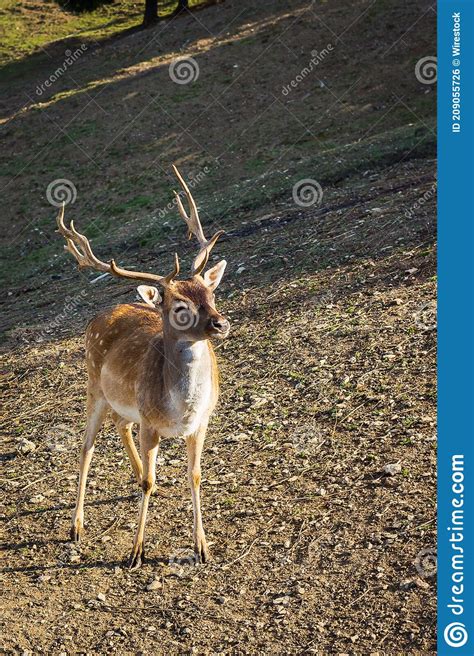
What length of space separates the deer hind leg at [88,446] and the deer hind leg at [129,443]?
162mm

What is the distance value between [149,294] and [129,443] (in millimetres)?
1681

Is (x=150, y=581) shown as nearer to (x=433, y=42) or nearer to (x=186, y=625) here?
(x=186, y=625)

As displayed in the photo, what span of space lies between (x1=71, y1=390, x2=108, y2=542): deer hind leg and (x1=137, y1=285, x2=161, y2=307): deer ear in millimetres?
1383

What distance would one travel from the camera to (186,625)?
617 centimetres

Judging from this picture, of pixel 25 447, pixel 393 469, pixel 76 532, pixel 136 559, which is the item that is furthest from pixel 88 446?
pixel 393 469

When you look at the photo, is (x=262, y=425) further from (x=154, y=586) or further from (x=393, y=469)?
(x=154, y=586)

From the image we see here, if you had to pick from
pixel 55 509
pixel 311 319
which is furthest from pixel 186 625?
pixel 311 319

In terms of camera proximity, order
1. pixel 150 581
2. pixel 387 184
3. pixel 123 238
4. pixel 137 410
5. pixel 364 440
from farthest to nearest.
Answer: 1. pixel 123 238
2. pixel 387 184
3. pixel 364 440
4. pixel 137 410
5. pixel 150 581

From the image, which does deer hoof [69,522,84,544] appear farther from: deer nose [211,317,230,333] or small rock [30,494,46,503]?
deer nose [211,317,230,333]

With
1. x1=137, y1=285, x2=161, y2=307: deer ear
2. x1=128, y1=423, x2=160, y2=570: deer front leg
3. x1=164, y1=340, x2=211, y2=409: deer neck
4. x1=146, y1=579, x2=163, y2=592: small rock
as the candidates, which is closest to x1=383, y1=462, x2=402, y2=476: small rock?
x1=164, y1=340, x2=211, y2=409: deer neck

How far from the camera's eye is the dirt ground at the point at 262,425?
6207 millimetres

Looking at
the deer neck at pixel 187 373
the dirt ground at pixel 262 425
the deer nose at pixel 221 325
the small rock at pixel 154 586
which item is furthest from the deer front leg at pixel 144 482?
the deer nose at pixel 221 325

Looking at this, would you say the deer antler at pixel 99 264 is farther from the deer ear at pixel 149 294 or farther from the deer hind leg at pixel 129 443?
the deer hind leg at pixel 129 443

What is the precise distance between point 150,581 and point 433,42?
22.0 meters
